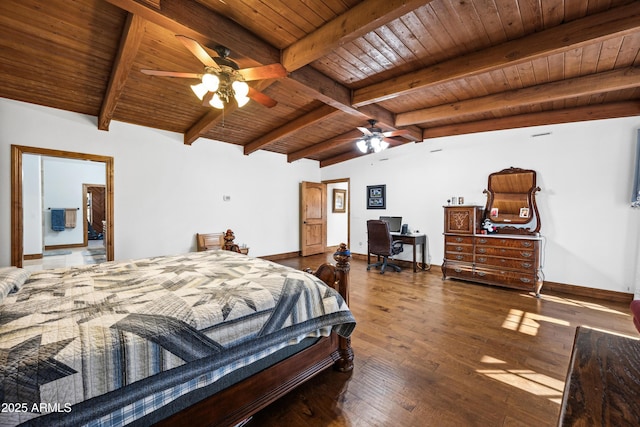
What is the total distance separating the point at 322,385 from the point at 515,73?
12.5ft

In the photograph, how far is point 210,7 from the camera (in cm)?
221

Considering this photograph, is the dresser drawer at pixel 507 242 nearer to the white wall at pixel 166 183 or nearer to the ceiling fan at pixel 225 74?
the ceiling fan at pixel 225 74

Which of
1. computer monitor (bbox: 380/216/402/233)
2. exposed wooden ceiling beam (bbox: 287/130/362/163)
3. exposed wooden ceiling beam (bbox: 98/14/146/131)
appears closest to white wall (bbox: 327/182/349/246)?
exposed wooden ceiling beam (bbox: 287/130/362/163)

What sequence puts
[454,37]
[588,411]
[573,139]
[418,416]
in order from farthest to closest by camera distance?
1. [573,139]
2. [454,37]
3. [418,416]
4. [588,411]

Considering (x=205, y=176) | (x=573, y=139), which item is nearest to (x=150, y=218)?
(x=205, y=176)

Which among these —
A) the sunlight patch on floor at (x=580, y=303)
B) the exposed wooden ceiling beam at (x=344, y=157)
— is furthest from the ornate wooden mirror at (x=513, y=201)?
the exposed wooden ceiling beam at (x=344, y=157)

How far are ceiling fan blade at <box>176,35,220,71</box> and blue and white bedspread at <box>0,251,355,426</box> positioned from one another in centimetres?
170

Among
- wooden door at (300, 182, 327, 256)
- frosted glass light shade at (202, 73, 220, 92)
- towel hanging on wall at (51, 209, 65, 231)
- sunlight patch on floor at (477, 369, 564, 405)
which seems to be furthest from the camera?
towel hanging on wall at (51, 209, 65, 231)

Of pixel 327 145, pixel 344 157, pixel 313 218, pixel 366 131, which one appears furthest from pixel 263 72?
pixel 313 218

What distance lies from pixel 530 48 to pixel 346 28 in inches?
66.8

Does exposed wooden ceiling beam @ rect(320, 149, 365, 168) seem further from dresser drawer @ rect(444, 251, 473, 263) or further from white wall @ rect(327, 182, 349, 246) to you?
dresser drawer @ rect(444, 251, 473, 263)

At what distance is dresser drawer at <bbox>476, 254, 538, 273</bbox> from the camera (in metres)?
3.83

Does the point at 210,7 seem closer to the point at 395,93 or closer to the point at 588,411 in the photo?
the point at 395,93

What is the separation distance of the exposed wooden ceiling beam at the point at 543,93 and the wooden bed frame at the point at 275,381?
10.2 ft
